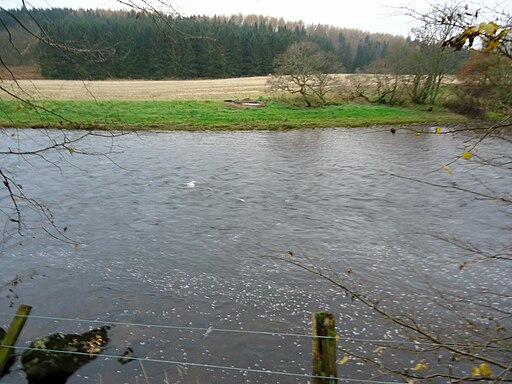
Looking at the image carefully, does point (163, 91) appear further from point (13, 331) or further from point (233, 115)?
point (13, 331)

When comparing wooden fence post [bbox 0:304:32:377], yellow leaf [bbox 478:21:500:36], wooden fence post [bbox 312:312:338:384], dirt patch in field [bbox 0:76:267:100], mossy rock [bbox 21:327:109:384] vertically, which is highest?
yellow leaf [bbox 478:21:500:36]

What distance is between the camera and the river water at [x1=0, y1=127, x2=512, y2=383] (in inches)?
271

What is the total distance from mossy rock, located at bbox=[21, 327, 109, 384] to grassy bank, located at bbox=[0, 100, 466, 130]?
835 inches

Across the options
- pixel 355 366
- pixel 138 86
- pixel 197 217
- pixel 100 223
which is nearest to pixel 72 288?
pixel 100 223

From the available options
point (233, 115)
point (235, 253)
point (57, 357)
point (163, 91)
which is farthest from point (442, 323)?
point (163, 91)

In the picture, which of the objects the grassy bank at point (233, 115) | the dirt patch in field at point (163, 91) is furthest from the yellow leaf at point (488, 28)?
the dirt patch in field at point (163, 91)

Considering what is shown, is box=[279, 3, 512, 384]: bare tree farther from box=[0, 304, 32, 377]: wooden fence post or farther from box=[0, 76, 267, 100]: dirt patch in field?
box=[0, 76, 267, 100]: dirt patch in field

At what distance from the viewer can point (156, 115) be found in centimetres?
3091

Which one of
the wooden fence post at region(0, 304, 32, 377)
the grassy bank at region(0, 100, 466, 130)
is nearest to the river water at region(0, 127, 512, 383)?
the wooden fence post at region(0, 304, 32, 377)

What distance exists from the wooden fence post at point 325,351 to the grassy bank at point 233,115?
82.1 ft

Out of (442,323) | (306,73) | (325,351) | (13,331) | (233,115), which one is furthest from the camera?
(306,73)

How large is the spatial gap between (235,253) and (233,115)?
22.3 metres

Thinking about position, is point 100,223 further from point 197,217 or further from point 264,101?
point 264,101

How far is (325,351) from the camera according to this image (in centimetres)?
321
